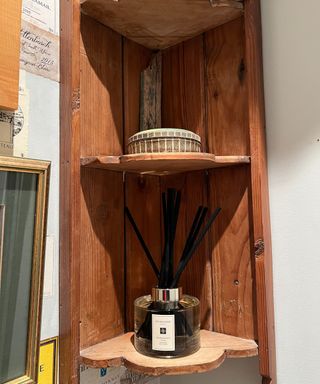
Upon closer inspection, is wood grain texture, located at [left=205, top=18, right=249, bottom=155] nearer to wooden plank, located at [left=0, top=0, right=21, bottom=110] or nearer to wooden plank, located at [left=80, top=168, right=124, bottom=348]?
wooden plank, located at [left=80, top=168, right=124, bottom=348]

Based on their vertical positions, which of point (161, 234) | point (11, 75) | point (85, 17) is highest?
point (85, 17)

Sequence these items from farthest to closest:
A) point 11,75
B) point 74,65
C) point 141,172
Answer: point 141,172 → point 74,65 → point 11,75

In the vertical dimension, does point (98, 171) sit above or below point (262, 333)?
above

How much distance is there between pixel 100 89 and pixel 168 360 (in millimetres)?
512

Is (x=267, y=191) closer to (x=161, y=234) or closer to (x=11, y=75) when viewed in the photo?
(x=161, y=234)

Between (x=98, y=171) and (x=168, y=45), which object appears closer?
(x=98, y=171)

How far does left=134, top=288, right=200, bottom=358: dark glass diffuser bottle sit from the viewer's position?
0.64 metres

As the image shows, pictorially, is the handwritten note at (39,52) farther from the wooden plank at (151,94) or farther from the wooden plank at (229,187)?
the wooden plank at (229,187)

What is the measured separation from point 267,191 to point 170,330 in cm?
33

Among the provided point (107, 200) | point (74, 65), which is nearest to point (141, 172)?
point (107, 200)

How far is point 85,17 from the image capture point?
73 centimetres

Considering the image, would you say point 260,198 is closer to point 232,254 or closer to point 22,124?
point 232,254

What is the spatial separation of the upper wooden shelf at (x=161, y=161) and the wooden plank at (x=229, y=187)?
0.05m

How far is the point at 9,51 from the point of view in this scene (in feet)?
1.79
